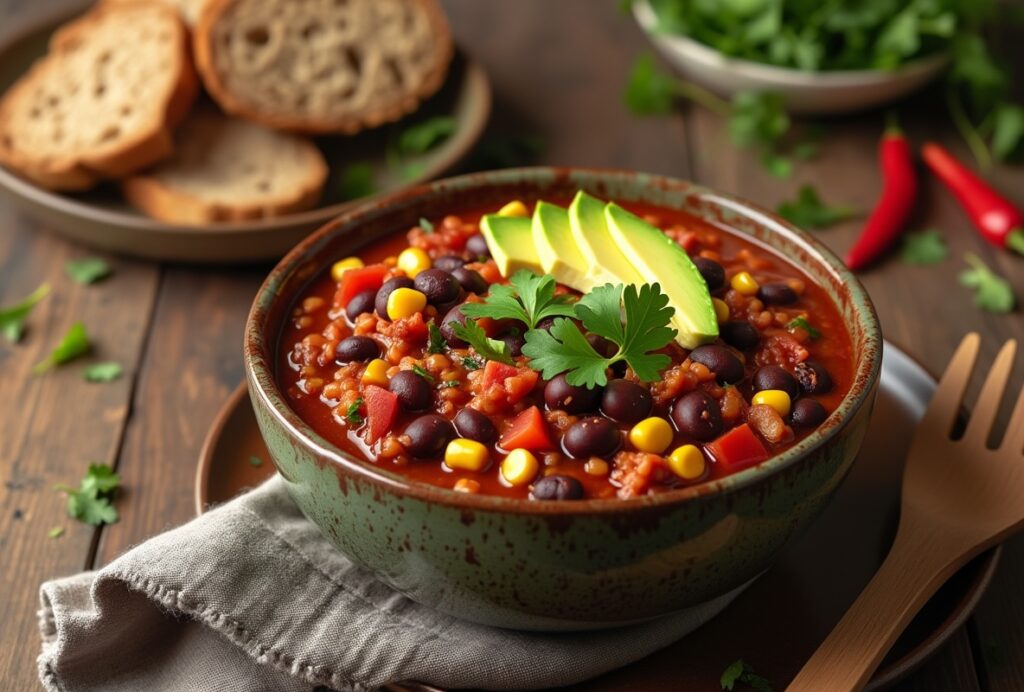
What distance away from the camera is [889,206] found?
5516 mm

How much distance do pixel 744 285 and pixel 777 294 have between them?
0.10 m

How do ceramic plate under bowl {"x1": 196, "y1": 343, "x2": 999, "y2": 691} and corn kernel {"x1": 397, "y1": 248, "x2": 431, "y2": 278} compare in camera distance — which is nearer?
ceramic plate under bowl {"x1": 196, "y1": 343, "x2": 999, "y2": 691}

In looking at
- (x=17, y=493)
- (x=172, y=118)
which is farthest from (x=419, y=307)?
(x=172, y=118)

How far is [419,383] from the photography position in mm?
3145

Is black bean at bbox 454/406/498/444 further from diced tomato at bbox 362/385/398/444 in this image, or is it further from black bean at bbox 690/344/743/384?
black bean at bbox 690/344/743/384

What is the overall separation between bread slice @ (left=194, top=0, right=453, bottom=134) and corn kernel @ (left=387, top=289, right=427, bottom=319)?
269 cm

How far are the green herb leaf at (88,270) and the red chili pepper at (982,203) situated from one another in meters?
3.99

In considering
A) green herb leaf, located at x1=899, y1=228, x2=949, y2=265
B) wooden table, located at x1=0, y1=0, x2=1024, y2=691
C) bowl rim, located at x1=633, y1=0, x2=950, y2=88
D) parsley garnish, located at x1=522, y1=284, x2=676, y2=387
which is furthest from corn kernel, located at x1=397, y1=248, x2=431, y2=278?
bowl rim, located at x1=633, y1=0, x2=950, y2=88

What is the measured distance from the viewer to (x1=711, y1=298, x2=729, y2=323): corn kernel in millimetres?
3434

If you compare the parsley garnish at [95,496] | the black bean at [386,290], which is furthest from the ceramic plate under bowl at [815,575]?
the black bean at [386,290]

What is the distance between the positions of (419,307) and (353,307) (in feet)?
0.91

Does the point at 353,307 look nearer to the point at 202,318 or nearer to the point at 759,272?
the point at 759,272

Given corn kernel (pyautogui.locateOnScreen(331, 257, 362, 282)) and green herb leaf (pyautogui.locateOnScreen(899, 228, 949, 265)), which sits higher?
corn kernel (pyautogui.locateOnScreen(331, 257, 362, 282))

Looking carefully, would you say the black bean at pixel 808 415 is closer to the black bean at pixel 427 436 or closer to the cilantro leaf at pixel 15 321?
the black bean at pixel 427 436
